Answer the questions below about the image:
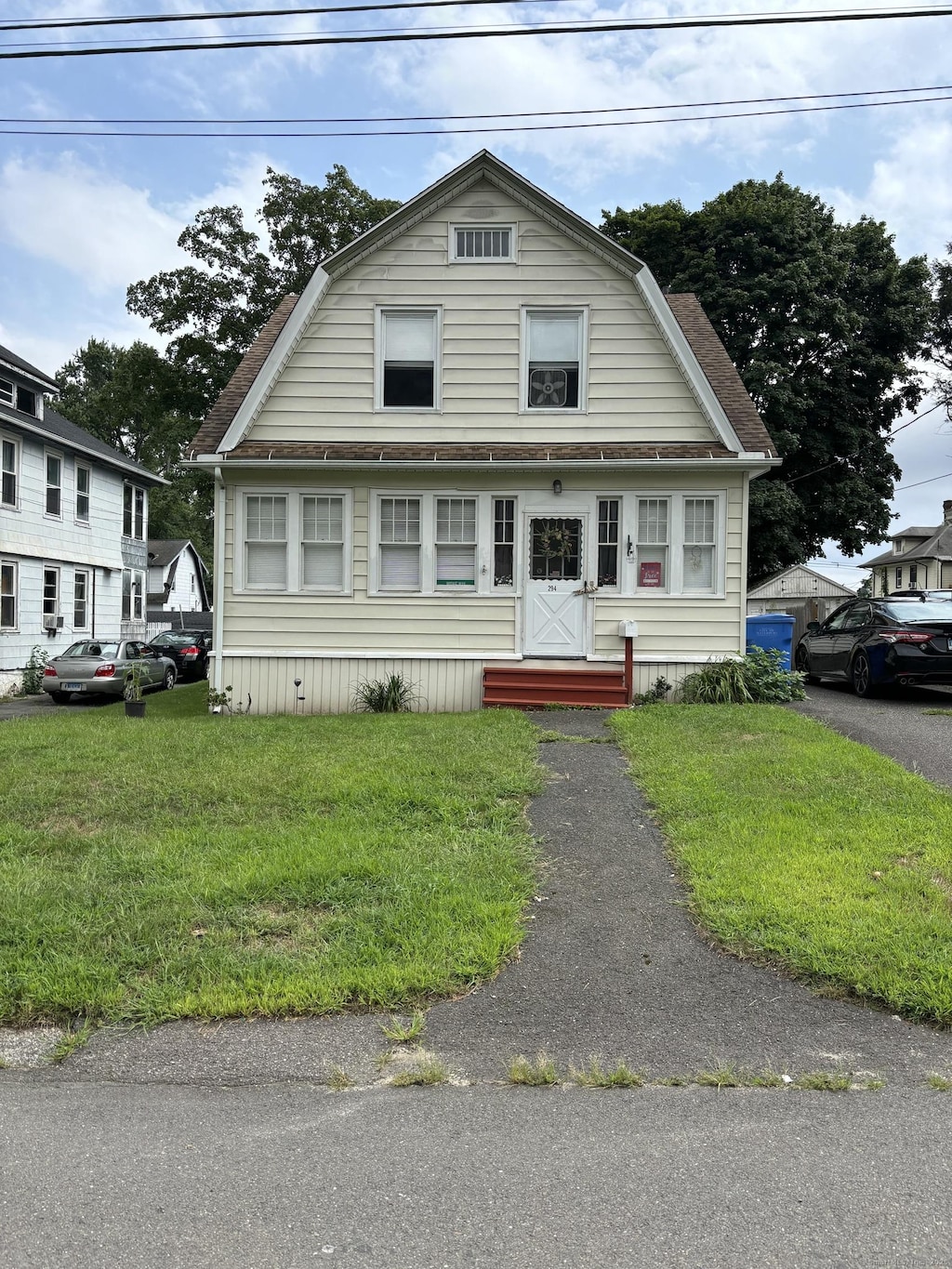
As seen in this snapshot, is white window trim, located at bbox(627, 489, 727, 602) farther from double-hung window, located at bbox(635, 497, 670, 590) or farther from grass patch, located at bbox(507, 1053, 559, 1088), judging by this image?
grass patch, located at bbox(507, 1053, 559, 1088)

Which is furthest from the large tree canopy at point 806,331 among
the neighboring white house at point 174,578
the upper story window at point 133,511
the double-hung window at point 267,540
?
the neighboring white house at point 174,578

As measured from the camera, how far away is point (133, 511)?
28.6 meters

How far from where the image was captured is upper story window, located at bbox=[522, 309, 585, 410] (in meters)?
12.6

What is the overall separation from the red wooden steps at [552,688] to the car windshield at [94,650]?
11458 millimetres

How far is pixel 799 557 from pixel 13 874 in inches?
1044

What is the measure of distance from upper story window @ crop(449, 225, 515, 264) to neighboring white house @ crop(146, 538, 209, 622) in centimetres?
3391

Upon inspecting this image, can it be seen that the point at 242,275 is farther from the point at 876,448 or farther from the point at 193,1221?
the point at 193,1221

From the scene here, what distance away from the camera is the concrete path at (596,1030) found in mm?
3252

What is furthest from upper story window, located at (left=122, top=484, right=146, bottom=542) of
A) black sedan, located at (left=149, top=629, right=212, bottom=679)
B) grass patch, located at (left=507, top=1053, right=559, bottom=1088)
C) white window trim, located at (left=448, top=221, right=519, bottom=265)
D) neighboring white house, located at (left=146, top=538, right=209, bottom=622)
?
grass patch, located at (left=507, top=1053, right=559, bottom=1088)

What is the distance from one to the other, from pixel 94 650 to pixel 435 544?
11.2m

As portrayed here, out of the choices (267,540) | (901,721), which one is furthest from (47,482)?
(901,721)

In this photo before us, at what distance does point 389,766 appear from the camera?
7.40m

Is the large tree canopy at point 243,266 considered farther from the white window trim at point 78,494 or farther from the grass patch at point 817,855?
the grass patch at point 817,855

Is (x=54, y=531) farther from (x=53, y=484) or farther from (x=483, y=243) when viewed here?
(x=483, y=243)
